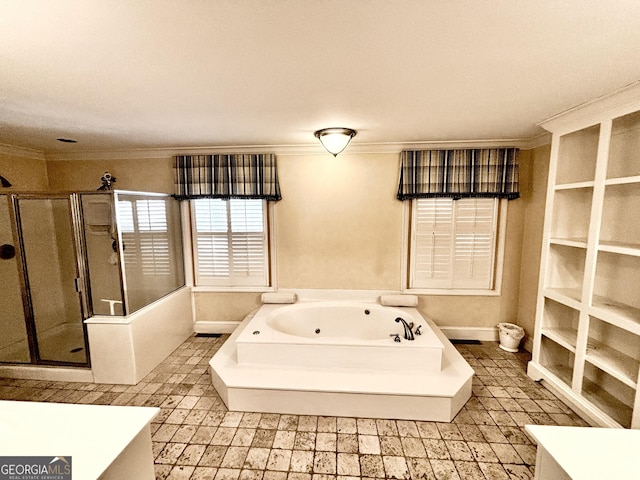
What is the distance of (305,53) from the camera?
135 centimetres

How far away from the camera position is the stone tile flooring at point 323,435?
178cm

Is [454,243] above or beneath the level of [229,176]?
beneath

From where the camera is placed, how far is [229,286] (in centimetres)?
372

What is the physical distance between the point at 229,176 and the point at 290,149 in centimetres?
80

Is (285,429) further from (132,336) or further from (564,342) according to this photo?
(564,342)

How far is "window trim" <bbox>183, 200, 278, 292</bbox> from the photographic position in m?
3.58

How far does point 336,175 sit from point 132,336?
8.85 ft

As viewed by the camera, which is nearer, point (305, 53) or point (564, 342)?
point (305, 53)

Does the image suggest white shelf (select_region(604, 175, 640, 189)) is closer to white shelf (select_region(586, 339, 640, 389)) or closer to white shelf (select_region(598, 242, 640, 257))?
white shelf (select_region(598, 242, 640, 257))

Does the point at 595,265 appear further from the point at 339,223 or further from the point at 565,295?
the point at 339,223

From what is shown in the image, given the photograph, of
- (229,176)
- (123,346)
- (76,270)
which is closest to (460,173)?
(229,176)

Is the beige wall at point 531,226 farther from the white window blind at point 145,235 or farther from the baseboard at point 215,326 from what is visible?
the white window blind at point 145,235

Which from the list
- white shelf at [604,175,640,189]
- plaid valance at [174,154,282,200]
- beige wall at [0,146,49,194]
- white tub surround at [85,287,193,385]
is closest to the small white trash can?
white shelf at [604,175,640,189]

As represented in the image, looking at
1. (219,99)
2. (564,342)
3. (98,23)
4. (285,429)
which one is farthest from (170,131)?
(564,342)
